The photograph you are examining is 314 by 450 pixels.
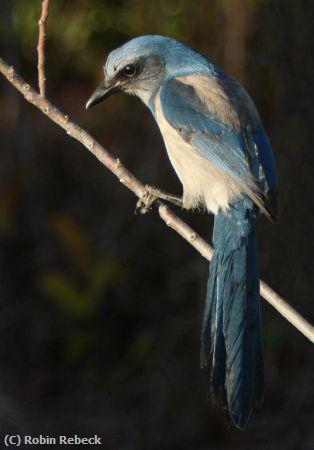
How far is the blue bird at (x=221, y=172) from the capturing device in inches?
158

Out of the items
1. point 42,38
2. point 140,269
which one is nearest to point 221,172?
point 42,38

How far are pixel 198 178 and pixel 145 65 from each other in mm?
703

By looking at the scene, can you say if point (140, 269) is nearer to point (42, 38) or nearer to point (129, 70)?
point (129, 70)

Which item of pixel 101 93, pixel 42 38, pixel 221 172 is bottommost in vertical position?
pixel 221 172

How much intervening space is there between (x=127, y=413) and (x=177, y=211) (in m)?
1.65

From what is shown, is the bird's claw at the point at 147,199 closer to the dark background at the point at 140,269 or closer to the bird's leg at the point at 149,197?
the bird's leg at the point at 149,197

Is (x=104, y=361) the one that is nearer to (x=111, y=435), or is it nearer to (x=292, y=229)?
(x=111, y=435)

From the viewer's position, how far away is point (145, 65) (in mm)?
4805

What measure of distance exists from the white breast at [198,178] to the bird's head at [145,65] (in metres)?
0.30

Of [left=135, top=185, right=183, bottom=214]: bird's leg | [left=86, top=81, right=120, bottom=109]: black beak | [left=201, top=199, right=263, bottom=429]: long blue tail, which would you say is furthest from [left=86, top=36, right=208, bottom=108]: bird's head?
[left=201, top=199, right=263, bottom=429]: long blue tail

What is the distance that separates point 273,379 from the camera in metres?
6.61

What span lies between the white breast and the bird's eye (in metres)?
0.31

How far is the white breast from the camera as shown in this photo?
4.39 metres

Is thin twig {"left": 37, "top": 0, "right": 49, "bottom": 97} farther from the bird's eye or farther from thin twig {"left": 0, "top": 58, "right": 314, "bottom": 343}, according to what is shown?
the bird's eye
